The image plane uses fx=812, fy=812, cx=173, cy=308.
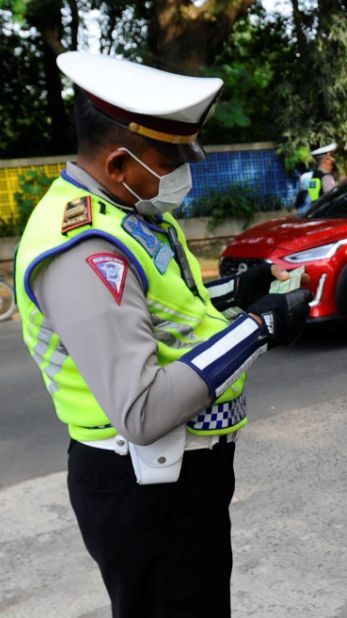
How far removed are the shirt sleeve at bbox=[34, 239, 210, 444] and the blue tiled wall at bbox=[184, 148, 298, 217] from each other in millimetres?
14484

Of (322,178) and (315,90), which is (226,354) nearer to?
(322,178)

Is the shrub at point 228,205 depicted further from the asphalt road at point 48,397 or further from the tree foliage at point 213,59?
the asphalt road at point 48,397

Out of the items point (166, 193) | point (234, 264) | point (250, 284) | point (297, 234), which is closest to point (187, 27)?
point (234, 264)

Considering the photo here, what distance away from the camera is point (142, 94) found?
1.51m

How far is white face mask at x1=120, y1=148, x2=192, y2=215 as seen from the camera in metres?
1.65

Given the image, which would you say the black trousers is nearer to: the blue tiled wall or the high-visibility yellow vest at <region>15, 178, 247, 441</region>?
the high-visibility yellow vest at <region>15, 178, 247, 441</region>

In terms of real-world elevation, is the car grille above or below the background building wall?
above

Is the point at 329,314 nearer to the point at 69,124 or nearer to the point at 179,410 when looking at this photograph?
the point at 179,410

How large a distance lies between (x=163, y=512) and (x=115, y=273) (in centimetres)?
53

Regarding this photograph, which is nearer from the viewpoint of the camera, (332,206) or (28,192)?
(332,206)

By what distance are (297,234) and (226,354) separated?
5756 mm

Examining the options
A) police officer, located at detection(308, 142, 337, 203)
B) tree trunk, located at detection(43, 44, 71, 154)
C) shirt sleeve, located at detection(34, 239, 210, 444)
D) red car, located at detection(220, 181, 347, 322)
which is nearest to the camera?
shirt sleeve, located at detection(34, 239, 210, 444)

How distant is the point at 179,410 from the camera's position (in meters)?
1.51

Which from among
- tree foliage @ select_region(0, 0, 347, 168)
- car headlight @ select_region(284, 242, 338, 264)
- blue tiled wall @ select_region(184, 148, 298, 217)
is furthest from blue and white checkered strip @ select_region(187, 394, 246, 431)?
blue tiled wall @ select_region(184, 148, 298, 217)
